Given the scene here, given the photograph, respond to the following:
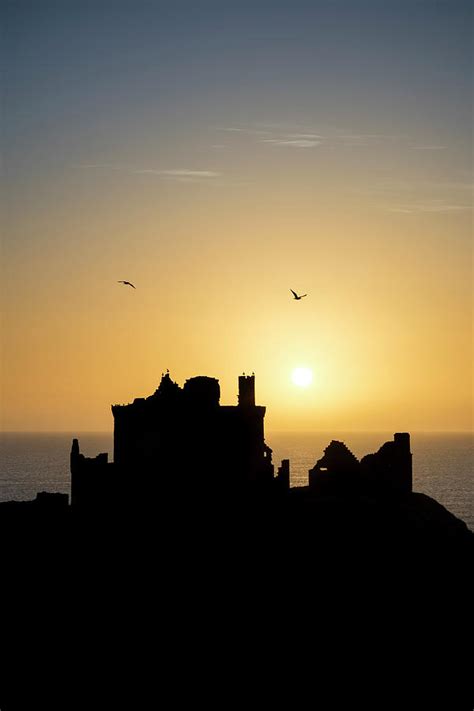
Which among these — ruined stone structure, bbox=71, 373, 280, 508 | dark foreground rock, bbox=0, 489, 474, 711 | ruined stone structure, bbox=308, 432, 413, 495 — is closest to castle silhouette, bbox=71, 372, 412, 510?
ruined stone structure, bbox=71, 373, 280, 508

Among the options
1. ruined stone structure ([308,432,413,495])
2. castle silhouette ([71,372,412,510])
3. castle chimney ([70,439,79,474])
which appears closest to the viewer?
castle silhouette ([71,372,412,510])

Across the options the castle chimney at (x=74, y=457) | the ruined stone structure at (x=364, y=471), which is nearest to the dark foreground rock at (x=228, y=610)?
the castle chimney at (x=74, y=457)

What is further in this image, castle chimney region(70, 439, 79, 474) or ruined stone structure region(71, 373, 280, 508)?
castle chimney region(70, 439, 79, 474)

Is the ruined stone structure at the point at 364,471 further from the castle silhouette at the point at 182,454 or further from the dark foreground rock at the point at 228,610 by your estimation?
the dark foreground rock at the point at 228,610

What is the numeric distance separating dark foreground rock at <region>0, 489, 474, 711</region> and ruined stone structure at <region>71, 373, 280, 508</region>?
1.22 m

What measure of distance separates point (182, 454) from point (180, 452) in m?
0.14

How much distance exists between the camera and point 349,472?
61.4 m

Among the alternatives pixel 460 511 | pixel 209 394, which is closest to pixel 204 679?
pixel 209 394

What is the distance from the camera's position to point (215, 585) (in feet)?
156

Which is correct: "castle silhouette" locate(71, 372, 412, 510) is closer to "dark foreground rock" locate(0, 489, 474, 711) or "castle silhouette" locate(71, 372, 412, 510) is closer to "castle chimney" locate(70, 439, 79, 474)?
"castle chimney" locate(70, 439, 79, 474)

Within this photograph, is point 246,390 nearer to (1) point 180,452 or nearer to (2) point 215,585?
(1) point 180,452

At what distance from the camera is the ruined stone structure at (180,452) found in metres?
51.3

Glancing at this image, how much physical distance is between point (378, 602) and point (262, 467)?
917 cm

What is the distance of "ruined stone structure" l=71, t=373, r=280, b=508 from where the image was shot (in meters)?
51.3
